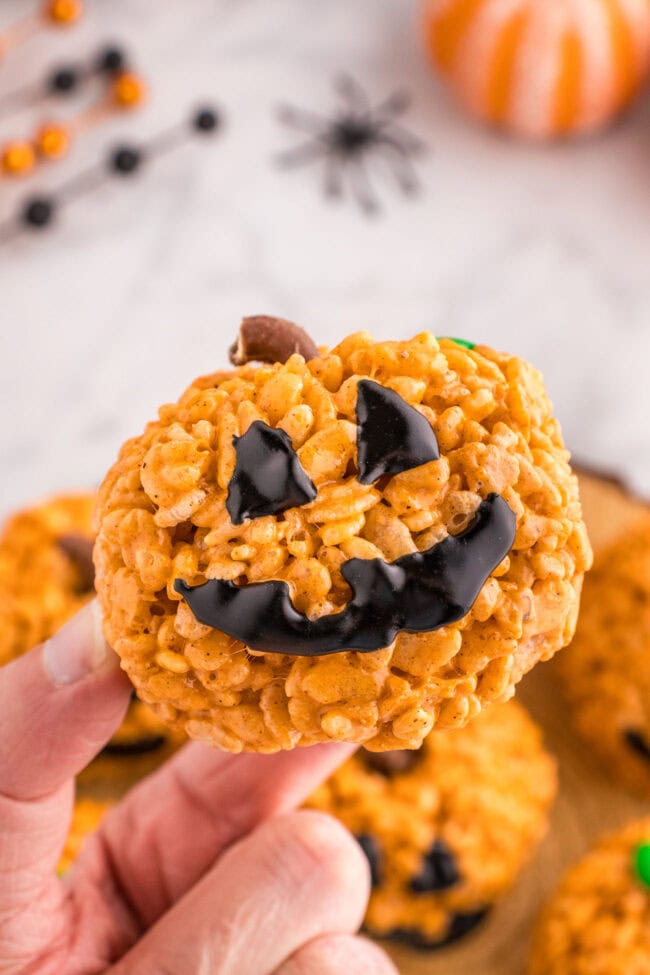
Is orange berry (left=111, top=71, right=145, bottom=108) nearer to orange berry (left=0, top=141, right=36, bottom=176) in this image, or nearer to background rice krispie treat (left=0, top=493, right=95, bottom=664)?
orange berry (left=0, top=141, right=36, bottom=176)

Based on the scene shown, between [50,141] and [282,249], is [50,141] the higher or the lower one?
the higher one

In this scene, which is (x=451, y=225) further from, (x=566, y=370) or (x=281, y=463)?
(x=281, y=463)

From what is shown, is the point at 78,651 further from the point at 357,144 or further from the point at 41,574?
the point at 357,144

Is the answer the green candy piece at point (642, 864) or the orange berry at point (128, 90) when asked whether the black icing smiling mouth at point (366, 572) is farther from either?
the orange berry at point (128, 90)

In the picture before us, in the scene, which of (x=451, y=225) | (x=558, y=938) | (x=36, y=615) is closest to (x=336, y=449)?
(x=36, y=615)

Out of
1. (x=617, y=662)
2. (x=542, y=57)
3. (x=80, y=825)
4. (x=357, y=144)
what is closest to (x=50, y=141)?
(x=357, y=144)

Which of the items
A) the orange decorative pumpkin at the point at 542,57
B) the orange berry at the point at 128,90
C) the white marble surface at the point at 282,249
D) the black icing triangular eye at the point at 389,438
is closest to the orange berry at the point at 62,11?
the white marble surface at the point at 282,249
